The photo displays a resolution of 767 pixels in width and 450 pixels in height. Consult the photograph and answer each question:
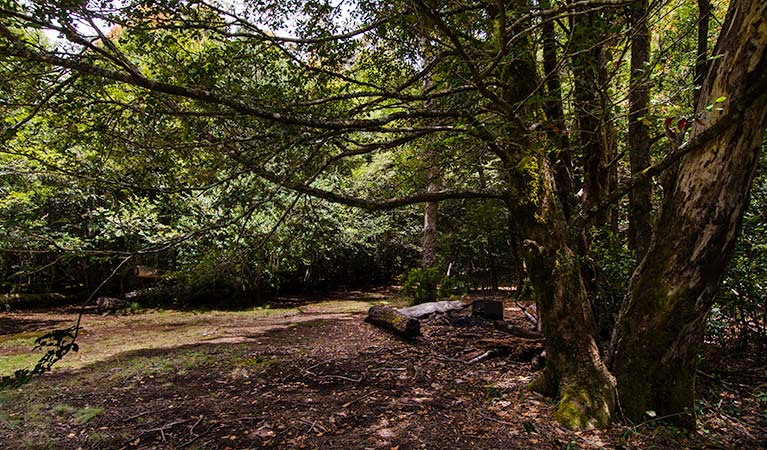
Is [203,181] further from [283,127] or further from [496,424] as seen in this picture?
[496,424]

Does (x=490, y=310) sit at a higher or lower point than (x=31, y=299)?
higher

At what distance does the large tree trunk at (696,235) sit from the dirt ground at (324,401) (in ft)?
1.10

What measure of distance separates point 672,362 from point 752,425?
0.90m

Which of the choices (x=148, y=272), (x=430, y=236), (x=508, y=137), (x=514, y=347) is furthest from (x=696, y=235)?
(x=148, y=272)

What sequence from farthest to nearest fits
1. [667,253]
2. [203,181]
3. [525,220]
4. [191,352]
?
[191,352] < [203,181] < [525,220] < [667,253]

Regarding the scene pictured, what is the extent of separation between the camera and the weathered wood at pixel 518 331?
520 cm

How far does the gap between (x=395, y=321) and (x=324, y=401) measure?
2756 mm

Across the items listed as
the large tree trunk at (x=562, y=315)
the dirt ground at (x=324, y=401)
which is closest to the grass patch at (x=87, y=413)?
the dirt ground at (x=324, y=401)

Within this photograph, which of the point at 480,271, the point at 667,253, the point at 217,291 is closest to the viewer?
the point at 667,253

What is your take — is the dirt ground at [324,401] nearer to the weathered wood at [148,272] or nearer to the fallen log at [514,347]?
the fallen log at [514,347]

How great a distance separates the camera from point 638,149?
4.18 m

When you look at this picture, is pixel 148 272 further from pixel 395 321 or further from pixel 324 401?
pixel 324 401

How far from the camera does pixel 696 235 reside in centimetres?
271

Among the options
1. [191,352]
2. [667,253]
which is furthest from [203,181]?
[667,253]
